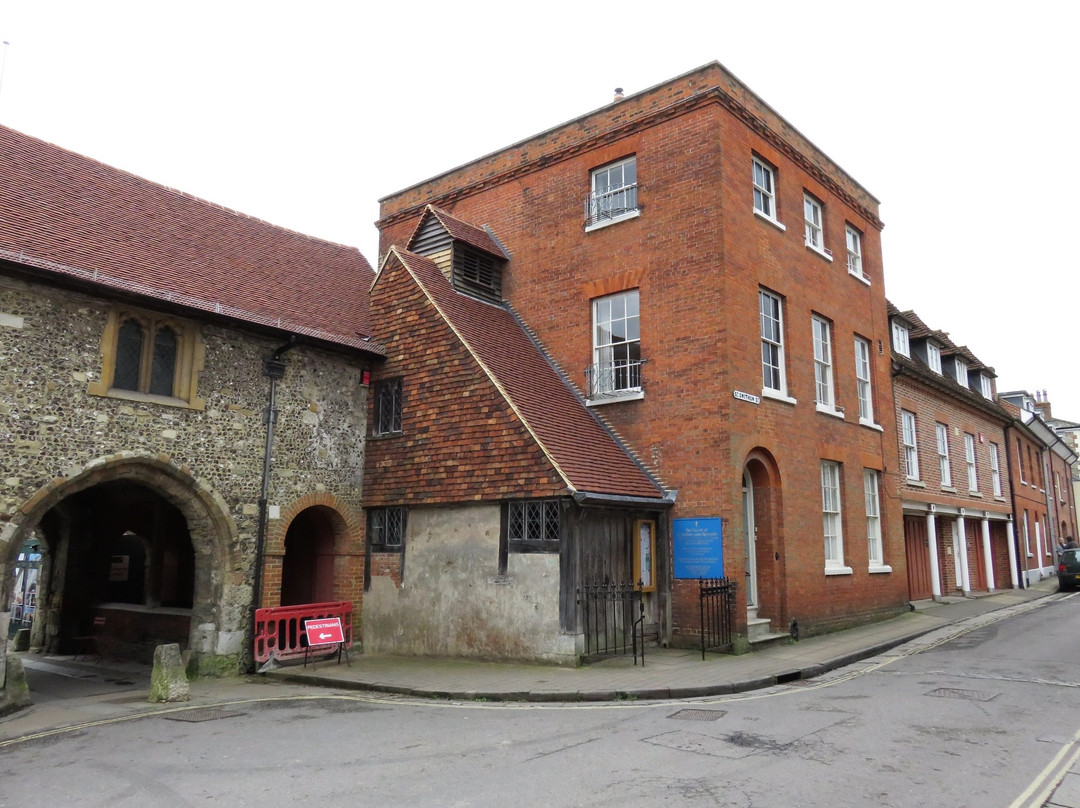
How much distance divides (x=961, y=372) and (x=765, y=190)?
1687 cm

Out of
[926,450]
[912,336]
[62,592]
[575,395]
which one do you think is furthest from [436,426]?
[912,336]

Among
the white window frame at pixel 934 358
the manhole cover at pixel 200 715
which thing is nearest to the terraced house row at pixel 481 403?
the manhole cover at pixel 200 715

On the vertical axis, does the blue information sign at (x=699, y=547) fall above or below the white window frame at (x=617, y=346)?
below

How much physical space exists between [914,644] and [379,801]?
12.0 m

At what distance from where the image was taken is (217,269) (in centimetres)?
1398

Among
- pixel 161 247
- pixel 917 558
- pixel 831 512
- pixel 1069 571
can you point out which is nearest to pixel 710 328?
pixel 831 512

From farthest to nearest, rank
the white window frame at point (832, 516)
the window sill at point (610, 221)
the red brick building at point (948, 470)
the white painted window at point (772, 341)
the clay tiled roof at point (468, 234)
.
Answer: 1. the red brick building at point (948, 470)
2. the clay tiled roof at point (468, 234)
3. the white window frame at point (832, 516)
4. the window sill at point (610, 221)
5. the white painted window at point (772, 341)

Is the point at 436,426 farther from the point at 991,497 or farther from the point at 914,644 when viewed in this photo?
the point at 991,497

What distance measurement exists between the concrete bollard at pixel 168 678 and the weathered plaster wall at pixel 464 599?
12.8 ft

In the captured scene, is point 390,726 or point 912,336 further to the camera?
point 912,336

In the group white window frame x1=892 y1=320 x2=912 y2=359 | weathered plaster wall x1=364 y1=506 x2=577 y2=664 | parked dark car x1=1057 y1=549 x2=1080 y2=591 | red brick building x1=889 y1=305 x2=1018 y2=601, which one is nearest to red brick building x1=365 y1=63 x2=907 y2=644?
weathered plaster wall x1=364 y1=506 x2=577 y2=664

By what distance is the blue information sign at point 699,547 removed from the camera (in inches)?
490

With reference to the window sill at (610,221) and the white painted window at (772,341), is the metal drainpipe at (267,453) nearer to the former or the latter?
the window sill at (610,221)

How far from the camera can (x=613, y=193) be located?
51.8ft
